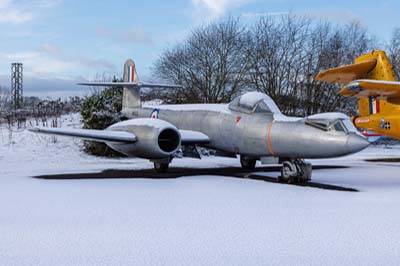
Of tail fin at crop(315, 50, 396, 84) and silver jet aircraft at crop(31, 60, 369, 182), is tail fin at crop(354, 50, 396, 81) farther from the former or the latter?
silver jet aircraft at crop(31, 60, 369, 182)

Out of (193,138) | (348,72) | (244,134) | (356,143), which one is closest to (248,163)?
(193,138)

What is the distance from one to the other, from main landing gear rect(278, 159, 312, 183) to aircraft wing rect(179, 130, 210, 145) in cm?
290

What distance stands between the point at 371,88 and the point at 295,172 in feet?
13.0

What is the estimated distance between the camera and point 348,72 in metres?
16.2

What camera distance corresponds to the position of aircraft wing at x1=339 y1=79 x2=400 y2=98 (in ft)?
42.2

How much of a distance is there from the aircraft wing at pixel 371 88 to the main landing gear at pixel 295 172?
115 inches

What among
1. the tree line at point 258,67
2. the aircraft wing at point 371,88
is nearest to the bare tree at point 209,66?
the tree line at point 258,67

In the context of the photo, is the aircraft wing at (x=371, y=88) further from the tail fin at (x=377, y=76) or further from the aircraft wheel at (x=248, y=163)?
the aircraft wheel at (x=248, y=163)

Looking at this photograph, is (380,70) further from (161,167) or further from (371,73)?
(161,167)

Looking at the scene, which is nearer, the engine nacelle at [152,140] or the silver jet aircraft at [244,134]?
the silver jet aircraft at [244,134]

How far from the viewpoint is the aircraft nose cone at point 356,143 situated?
976 cm

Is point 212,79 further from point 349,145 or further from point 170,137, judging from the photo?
point 349,145

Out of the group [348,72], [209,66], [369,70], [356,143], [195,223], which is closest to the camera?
[195,223]

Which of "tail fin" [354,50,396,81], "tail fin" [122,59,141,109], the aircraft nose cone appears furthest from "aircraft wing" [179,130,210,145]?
"tail fin" [354,50,396,81]
